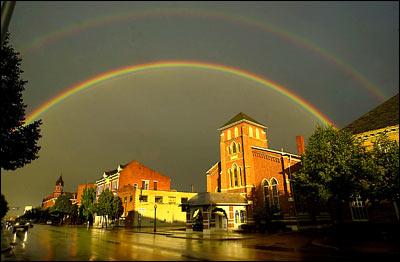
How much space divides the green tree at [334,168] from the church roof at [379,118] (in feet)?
20.1

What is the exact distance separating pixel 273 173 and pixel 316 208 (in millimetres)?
7015

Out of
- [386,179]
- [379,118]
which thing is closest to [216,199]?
[386,179]

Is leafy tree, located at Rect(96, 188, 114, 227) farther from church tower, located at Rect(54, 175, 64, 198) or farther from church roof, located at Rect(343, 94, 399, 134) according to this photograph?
church tower, located at Rect(54, 175, 64, 198)

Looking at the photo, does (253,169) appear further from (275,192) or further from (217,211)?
(217,211)

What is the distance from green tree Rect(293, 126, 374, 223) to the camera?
2505 centimetres

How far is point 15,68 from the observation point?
19172 millimetres

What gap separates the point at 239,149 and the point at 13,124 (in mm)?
32799

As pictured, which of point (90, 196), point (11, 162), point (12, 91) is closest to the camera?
point (12, 91)

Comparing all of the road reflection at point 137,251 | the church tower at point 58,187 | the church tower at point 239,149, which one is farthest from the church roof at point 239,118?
the church tower at point 58,187

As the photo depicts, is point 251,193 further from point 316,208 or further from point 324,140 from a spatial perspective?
point 324,140

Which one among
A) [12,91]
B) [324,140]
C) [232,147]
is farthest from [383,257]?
[232,147]

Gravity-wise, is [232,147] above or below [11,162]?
above

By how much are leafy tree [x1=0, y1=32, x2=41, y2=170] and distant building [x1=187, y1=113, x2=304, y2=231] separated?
2276 centimetres

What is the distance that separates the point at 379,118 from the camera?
3450 cm
